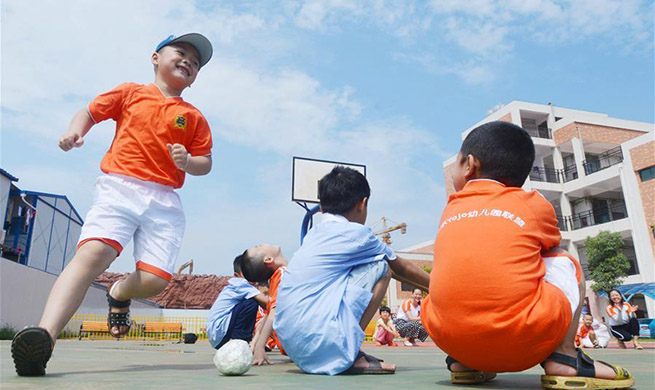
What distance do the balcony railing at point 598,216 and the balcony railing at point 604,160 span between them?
2215 millimetres

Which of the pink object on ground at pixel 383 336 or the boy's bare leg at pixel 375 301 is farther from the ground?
the boy's bare leg at pixel 375 301

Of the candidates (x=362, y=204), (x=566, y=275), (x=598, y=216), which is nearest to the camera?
(x=566, y=275)

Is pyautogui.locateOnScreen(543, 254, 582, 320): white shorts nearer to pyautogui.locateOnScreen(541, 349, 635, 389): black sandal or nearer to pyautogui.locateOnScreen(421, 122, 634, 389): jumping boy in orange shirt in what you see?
pyautogui.locateOnScreen(421, 122, 634, 389): jumping boy in orange shirt

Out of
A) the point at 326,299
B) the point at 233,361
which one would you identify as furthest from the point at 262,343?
the point at 326,299

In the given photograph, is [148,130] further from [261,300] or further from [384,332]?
[384,332]

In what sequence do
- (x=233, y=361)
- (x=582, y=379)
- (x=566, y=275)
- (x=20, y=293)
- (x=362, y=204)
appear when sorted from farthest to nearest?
1. (x=20, y=293)
2. (x=362, y=204)
3. (x=233, y=361)
4. (x=566, y=275)
5. (x=582, y=379)

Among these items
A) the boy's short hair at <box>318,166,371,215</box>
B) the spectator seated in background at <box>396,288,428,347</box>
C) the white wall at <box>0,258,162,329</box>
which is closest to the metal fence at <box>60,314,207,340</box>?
the white wall at <box>0,258,162,329</box>

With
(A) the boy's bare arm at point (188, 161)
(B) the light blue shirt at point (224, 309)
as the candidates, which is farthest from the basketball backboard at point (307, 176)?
(A) the boy's bare arm at point (188, 161)

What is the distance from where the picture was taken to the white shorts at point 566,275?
1524 mm

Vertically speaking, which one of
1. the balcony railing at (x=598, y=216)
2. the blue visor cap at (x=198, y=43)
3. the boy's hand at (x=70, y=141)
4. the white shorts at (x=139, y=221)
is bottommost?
the white shorts at (x=139, y=221)

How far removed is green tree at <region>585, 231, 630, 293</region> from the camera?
22609 millimetres

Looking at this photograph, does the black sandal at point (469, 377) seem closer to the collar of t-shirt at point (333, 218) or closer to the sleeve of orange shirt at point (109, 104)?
the collar of t-shirt at point (333, 218)

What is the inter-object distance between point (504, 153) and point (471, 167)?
0.40ft

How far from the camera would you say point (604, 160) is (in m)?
29.1
